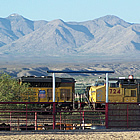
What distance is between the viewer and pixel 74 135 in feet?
63.7

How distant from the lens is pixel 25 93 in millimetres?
39625

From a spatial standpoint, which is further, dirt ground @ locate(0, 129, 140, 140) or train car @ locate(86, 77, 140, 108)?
train car @ locate(86, 77, 140, 108)

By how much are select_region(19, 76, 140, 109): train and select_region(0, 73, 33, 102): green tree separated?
1719 millimetres

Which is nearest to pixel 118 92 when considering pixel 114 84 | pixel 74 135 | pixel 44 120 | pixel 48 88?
pixel 114 84

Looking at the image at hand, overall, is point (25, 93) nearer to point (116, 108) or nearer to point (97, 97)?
point (97, 97)

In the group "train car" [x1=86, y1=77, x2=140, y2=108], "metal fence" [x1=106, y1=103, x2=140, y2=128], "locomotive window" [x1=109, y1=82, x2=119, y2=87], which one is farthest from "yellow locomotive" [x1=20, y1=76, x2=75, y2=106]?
"metal fence" [x1=106, y1=103, x2=140, y2=128]

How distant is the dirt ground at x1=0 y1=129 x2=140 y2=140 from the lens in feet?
60.8

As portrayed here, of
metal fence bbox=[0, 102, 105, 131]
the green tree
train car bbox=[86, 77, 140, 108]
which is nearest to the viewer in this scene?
metal fence bbox=[0, 102, 105, 131]

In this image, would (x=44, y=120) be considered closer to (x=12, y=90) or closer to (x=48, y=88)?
(x=12, y=90)

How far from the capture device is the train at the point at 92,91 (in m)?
41.2

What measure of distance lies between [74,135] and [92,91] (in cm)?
2321

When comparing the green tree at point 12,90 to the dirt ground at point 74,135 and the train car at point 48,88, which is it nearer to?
the train car at point 48,88

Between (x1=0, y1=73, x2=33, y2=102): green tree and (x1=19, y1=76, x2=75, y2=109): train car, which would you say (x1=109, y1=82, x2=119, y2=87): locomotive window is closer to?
(x1=19, y1=76, x2=75, y2=109): train car

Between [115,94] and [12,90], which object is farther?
[115,94]
